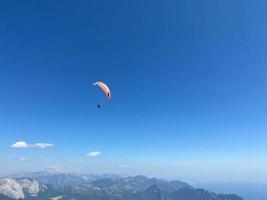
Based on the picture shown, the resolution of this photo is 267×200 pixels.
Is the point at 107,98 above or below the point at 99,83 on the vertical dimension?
below

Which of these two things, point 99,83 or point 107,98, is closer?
point 107,98
